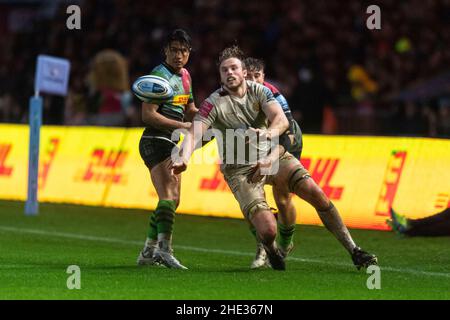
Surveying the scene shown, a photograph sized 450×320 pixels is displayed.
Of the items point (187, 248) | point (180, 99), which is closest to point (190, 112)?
point (180, 99)

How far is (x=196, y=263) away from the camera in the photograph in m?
13.1

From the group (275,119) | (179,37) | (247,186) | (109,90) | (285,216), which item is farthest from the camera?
(109,90)

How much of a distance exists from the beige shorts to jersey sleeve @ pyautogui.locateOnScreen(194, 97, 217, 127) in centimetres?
49

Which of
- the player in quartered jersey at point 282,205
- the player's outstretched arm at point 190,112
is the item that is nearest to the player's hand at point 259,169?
the player in quartered jersey at point 282,205

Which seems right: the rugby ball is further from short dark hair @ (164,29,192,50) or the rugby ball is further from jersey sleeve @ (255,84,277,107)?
jersey sleeve @ (255,84,277,107)

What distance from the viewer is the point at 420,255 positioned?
13.9 meters

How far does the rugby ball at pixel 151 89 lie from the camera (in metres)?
12.4

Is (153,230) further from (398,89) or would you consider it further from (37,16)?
(37,16)

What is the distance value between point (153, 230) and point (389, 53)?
13423 mm

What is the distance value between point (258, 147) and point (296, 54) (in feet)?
48.4

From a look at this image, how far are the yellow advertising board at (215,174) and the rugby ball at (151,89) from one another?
5.10 meters

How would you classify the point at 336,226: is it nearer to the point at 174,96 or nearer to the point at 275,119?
the point at 275,119

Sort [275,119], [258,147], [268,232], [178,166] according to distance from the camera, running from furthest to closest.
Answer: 1. [258,147]
2. [275,119]
3. [268,232]
4. [178,166]
